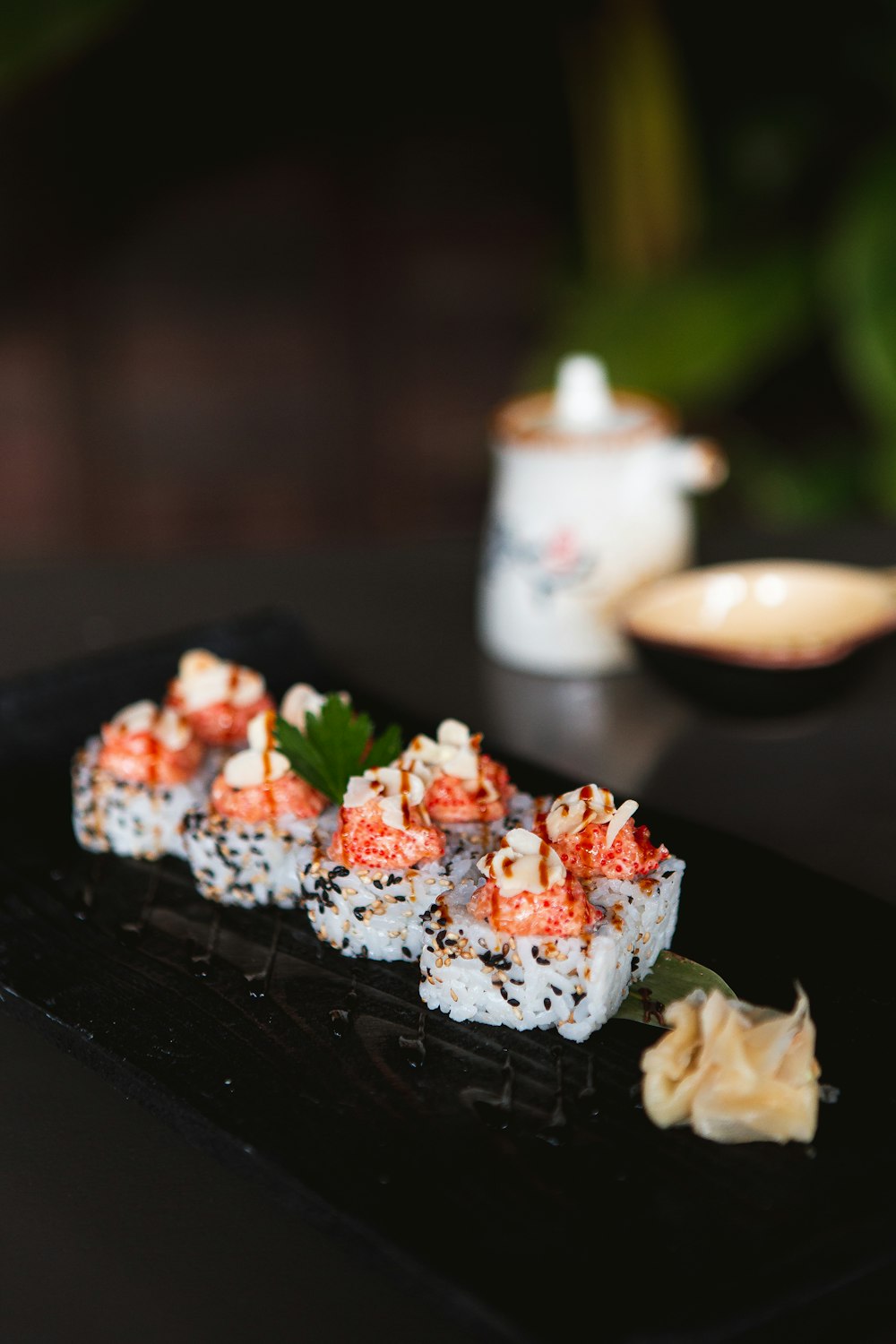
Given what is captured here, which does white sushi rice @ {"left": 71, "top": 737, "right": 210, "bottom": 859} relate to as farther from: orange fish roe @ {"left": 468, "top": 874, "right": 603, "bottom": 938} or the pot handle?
the pot handle

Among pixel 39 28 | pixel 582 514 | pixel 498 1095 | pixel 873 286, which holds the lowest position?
pixel 498 1095

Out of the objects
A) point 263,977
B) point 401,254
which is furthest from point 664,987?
point 401,254

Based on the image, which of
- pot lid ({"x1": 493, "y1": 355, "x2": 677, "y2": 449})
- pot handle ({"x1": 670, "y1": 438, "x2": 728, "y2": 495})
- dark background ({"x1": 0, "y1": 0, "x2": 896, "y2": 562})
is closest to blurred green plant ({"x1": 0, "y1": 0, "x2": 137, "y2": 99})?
dark background ({"x1": 0, "y1": 0, "x2": 896, "y2": 562})

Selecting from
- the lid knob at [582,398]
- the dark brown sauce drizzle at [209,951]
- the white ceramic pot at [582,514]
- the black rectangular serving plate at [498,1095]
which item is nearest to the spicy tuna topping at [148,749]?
the black rectangular serving plate at [498,1095]

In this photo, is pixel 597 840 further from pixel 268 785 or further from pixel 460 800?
pixel 268 785

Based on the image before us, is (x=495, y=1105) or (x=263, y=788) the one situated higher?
(x=263, y=788)

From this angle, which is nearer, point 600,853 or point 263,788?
point 600,853

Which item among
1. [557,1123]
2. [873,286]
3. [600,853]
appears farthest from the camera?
[873,286]

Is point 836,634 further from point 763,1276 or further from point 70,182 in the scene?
point 70,182
